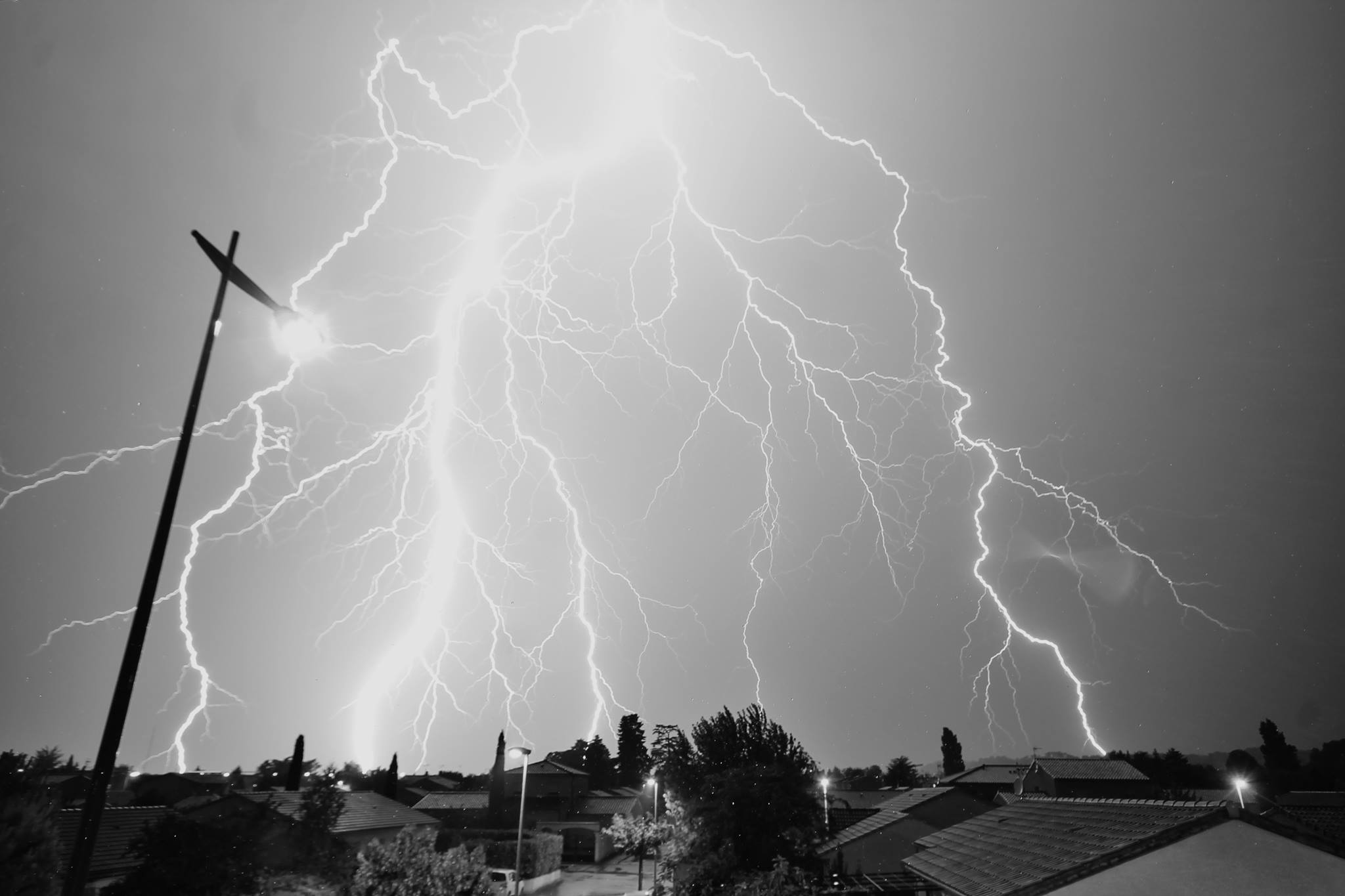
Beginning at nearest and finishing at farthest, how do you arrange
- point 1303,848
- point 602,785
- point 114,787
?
point 1303,848, point 114,787, point 602,785

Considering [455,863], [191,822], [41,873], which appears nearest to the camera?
[191,822]

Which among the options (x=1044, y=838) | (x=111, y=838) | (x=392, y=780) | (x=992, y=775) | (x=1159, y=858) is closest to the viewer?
(x=1159, y=858)

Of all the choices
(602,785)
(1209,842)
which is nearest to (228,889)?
(1209,842)

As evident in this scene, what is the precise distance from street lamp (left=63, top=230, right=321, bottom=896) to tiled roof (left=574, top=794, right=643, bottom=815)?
52305 mm

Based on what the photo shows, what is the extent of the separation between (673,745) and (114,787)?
188 ft

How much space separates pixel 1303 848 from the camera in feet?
25.8

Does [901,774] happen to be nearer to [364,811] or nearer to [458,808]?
[458,808]

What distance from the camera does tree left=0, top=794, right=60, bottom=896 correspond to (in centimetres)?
1072

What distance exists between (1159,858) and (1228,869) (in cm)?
71

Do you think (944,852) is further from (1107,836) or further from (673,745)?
(673,745)

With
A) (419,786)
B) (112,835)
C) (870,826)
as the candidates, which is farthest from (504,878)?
(419,786)

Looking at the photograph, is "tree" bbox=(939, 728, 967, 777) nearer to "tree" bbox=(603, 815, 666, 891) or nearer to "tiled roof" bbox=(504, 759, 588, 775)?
"tiled roof" bbox=(504, 759, 588, 775)

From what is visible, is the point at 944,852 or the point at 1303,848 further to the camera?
the point at 944,852

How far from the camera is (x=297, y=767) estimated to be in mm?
47750
